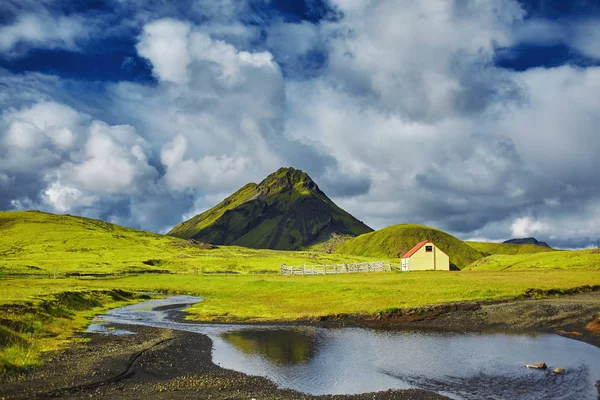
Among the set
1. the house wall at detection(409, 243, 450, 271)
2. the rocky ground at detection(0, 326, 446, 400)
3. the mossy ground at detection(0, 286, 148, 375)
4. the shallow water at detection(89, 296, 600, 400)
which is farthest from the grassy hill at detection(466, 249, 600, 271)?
the mossy ground at detection(0, 286, 148, 375)

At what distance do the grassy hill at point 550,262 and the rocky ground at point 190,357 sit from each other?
49846 mm

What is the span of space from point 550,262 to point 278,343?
96.4 m

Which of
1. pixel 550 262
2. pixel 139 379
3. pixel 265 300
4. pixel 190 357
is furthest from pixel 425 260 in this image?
pixel 139 379

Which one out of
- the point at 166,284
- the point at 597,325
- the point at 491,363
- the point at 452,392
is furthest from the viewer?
the point at 166,284

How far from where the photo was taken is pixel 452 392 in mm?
26172

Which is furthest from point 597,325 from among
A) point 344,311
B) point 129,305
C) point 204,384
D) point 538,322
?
point 129,305

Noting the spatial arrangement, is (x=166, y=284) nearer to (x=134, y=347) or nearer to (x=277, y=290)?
(x=277, y=290)

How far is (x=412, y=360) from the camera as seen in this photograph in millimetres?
34719

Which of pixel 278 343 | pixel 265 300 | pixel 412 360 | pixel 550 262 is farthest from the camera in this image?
pixel 550 262

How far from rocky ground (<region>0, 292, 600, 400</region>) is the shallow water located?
237cm

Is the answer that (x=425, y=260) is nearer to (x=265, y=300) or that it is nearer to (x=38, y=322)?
(x=265, y=300)

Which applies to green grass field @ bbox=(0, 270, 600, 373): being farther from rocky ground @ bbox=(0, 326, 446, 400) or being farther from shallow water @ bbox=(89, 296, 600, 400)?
shallow water @ bbox=(89, 296, 600, 400)

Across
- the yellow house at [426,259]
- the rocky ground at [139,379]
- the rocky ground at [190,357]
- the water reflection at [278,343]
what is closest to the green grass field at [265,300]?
the rocky ground at [190,357]

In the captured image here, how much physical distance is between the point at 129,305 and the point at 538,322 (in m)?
64.7
